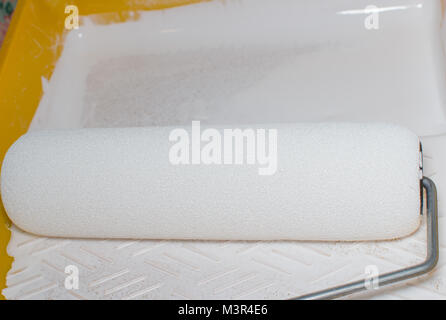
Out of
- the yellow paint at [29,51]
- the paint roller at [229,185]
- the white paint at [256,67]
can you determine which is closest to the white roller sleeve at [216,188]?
the paint roller at [229,185]

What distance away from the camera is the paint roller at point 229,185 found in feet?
2.73

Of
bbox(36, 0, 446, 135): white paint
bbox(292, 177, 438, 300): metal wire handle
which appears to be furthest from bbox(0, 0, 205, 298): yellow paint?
bbox(292, 177, 438, 300): metal wire handle

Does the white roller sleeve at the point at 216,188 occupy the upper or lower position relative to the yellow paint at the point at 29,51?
lower

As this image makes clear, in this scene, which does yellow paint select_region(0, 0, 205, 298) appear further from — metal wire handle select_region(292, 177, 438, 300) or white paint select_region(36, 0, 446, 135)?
metal wire handle select_region(292, 177, 438, 300)

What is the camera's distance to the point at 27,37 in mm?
1263

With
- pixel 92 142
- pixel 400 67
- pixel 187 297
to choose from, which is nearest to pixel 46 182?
pixel 92 142

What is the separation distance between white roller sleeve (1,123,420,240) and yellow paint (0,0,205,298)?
0.15 m

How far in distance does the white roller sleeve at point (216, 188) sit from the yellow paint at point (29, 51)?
0.15 m

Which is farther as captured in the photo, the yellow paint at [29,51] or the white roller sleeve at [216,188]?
the yellow paint at [29,51]

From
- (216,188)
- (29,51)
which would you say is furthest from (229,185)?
(29,51)

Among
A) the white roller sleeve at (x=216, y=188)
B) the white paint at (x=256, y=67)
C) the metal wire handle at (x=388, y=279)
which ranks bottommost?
the metal wire handle at (x=388, y=279)

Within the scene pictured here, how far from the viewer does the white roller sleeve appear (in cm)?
84

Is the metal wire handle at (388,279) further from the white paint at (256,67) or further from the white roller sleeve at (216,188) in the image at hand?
the white paint at (256,67)

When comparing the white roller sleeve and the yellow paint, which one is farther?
the yellow paint
